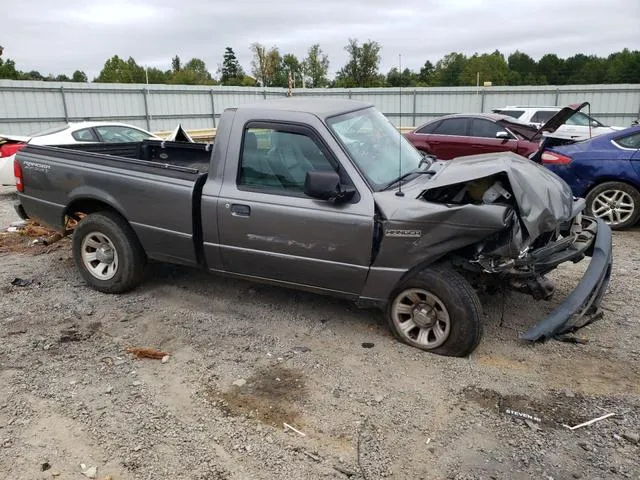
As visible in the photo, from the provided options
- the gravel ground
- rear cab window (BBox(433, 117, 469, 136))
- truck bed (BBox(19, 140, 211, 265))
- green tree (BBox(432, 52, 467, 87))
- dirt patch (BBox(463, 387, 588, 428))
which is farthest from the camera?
green tree (BBox(432, 52, 467, 87))

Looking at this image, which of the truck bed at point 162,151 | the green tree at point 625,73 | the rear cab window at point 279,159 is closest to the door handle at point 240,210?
the rear cab window at point 279,159

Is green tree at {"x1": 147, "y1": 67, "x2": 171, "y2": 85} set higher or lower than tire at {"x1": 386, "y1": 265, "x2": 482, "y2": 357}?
higher

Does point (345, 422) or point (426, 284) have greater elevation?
point (426, 284)

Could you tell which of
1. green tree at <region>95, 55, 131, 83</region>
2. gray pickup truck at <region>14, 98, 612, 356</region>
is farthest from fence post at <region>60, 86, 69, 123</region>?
green tree at <region>95, 55, 131, 83</region>

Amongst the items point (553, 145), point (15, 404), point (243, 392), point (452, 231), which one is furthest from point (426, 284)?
point (553, 145)

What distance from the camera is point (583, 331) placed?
14.4 feet

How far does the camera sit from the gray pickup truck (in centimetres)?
380

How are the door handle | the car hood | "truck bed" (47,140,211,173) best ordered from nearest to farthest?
1. the car hood
2. the door handle
3. "truck bed" (47,140,211,173)

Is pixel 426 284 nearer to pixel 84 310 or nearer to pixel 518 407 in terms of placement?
pixel 518 407

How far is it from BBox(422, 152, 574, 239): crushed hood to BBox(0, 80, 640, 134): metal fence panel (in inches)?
417

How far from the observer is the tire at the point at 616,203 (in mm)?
7281

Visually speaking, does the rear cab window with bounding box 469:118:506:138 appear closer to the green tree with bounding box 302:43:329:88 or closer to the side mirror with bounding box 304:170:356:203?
the side mirror with bounding box 304:170:356:203

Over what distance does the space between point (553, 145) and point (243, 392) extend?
7129 mm

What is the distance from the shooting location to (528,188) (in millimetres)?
3865
